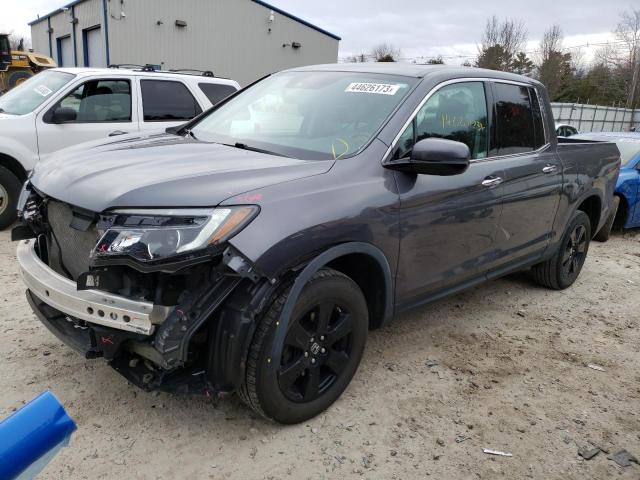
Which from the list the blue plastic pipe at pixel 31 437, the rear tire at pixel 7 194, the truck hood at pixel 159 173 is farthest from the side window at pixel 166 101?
the blue plastic pipe at pixel 31 437

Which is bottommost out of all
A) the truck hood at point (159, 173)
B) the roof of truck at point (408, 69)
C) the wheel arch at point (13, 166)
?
the wheel arch at point (13, 166)

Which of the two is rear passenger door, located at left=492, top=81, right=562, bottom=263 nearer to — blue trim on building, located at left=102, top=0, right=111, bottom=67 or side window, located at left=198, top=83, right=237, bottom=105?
side window, located at left=198, top=83, right=237, bottom=105

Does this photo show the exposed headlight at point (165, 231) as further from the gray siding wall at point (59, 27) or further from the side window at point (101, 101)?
the gray siding wall at point (59, 27)

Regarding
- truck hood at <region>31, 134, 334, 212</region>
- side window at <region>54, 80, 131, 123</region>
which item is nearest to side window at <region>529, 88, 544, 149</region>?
truck hood at <region>31, 134, 334, 212</region>

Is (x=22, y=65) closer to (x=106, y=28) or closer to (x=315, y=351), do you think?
(x=106, y=28)

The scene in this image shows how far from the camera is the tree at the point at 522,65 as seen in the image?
39.8m

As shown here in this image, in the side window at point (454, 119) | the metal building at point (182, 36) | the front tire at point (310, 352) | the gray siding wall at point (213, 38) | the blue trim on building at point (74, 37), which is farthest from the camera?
Result: the blue trim on building at point (74, 37)

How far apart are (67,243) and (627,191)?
286 inches

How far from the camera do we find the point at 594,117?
29438 mm

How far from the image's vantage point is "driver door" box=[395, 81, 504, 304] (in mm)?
3162

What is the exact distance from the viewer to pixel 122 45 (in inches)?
804

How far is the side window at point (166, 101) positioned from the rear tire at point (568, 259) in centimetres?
462

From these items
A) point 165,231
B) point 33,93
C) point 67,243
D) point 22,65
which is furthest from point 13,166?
point 22,65

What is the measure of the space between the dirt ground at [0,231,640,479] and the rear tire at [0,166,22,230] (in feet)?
7.16
